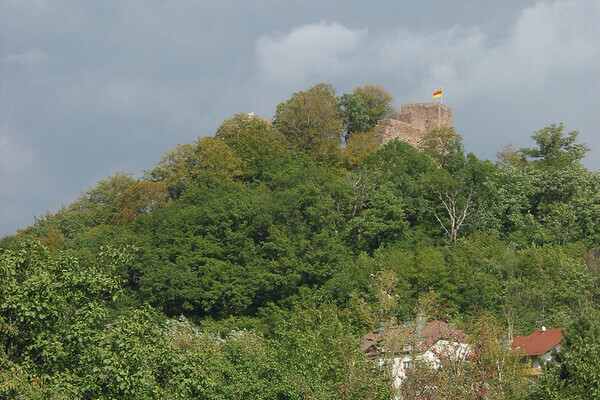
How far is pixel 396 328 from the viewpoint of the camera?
29.2 metres

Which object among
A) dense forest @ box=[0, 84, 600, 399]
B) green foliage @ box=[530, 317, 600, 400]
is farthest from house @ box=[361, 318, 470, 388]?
green foliage @ box=[530, 317, 600, 400]

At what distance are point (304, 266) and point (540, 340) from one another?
13679 mm

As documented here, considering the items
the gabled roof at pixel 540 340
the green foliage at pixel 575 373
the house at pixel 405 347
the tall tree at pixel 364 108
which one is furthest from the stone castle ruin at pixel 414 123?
the green foliage at pixel 575 373

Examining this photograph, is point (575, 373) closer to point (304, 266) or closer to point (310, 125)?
point (304, 266)

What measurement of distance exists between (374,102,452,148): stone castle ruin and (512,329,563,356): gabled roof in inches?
1137

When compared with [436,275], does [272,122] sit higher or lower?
→ higher

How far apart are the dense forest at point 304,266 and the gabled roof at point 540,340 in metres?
1.40

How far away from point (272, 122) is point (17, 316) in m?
56.7

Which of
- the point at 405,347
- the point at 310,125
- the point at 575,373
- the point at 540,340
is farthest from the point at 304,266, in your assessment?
the point at 575,373

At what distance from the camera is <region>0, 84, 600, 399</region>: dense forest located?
68.7 ft

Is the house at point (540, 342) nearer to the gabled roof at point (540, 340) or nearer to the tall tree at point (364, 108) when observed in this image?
the gabled roof at point (540, 340)

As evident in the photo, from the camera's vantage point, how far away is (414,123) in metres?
78.1

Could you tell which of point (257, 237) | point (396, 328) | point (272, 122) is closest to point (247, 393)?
point (396, 328)

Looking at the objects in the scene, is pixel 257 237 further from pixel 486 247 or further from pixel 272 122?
pixel 272 122
